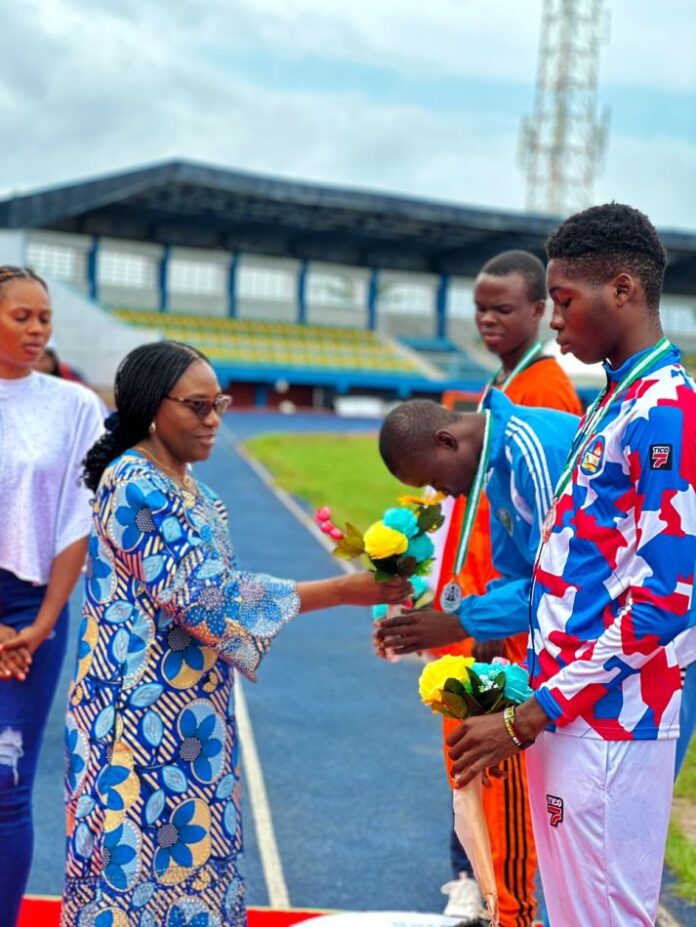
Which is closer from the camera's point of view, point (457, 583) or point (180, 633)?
point (180, 633)

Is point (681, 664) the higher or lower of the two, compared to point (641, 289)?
lower

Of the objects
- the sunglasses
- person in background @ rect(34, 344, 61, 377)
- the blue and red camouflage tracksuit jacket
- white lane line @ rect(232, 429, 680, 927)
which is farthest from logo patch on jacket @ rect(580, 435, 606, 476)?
person in background @ rect(34, 344, 61, 377)

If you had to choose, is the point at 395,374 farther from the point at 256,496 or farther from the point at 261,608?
the point at 261,608

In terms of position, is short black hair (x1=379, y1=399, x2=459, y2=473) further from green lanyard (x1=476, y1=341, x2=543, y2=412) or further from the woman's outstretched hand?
green lanyard (x1=476, y1=341, x2=543, y2=412)

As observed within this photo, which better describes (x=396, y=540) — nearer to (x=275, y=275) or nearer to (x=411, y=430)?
(x=411, y=430)

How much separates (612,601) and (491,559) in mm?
1170

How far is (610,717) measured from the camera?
7.69 ft

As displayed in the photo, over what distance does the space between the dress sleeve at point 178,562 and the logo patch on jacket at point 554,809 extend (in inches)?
39.3

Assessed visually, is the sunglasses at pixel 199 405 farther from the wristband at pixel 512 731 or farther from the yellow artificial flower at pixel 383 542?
the wristband at pixel 512 731

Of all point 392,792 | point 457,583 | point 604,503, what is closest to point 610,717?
point 604,503

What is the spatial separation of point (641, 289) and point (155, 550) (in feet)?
4.53

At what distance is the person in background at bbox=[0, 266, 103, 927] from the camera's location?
3.66 meters

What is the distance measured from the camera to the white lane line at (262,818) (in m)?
4.52

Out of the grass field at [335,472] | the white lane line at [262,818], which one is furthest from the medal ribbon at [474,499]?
the grass field at [335,472]
